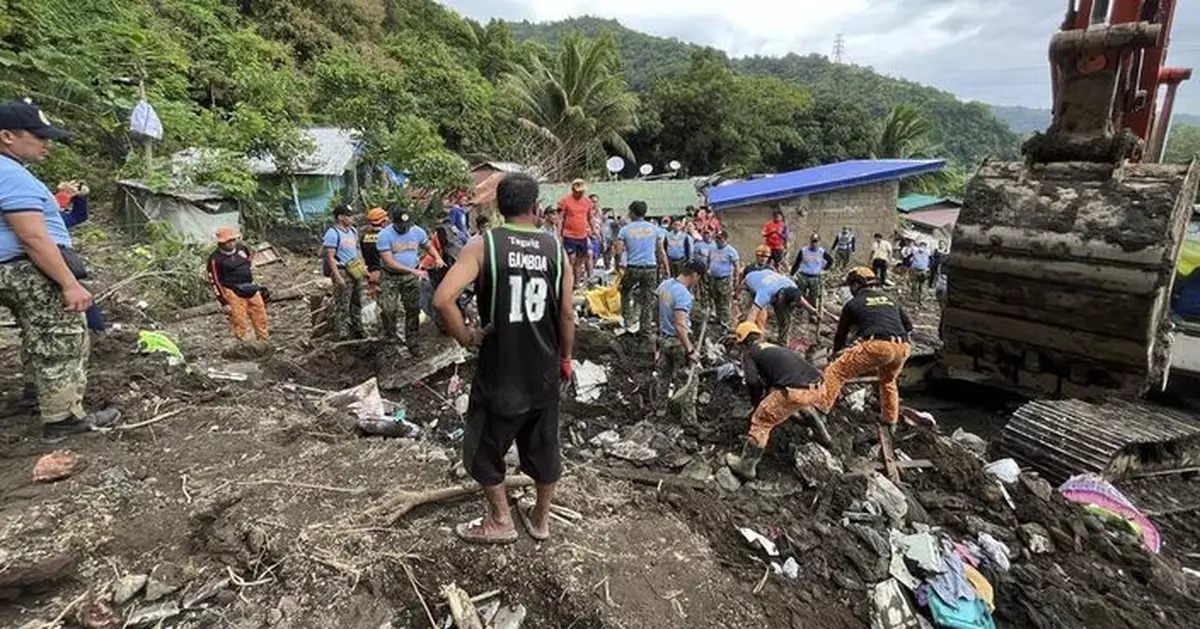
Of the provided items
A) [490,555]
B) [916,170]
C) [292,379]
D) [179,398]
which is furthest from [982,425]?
[916,170]

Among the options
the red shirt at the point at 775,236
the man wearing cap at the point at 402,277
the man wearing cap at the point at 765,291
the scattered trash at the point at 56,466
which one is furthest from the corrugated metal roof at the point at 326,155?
the scattered trash at the point at 56,466

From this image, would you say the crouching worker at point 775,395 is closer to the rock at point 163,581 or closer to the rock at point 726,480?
the rock at point 726,480

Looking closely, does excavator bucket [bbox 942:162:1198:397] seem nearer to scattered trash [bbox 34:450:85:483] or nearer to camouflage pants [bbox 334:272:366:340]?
scattered trash [bbox 34:450:85:483]

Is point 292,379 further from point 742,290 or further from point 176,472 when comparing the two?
point 742,290

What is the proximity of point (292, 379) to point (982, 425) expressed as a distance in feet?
25.2

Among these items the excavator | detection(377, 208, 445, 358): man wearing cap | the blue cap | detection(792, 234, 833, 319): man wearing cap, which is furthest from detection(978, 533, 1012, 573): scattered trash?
the blue cap

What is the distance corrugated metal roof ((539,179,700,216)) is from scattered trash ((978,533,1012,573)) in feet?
53.1

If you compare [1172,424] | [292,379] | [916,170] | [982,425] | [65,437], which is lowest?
[982,425]

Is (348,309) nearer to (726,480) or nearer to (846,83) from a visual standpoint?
(726,480)

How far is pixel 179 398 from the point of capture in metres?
4.54

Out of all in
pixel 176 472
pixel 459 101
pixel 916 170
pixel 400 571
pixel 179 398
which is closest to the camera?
pixel 400 571

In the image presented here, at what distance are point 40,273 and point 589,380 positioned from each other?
4.45 metres

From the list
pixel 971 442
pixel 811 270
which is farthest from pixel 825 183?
pixel 971 442

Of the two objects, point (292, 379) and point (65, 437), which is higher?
point (65, 437)
